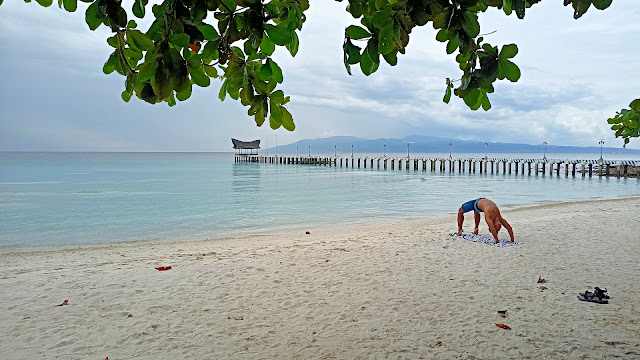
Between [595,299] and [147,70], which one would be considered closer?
[147,70]

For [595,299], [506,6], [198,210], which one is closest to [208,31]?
[506,6]

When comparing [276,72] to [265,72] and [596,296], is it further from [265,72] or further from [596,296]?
[596,296]

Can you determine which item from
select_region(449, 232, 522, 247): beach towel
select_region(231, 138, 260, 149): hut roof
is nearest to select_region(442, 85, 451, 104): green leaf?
select_region(449, 232, 522, 247): beach towel

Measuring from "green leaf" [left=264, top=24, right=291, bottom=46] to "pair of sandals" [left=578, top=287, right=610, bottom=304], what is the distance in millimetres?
5813

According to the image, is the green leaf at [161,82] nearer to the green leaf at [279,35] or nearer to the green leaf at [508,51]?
the green leaf at [279,35]

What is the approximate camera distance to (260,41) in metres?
1.44

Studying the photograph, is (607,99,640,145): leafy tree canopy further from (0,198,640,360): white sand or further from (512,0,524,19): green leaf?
(0,198,640,360): white sand

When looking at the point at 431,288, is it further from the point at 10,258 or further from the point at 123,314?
the point at 10,258

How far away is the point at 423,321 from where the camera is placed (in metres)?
4.97

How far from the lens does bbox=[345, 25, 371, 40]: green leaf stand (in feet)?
4.66

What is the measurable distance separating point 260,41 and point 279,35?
3.4 inches

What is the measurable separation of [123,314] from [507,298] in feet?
16.0

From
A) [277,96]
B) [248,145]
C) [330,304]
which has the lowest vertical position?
[330,304]

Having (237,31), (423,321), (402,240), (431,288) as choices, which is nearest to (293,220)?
(402,240)
